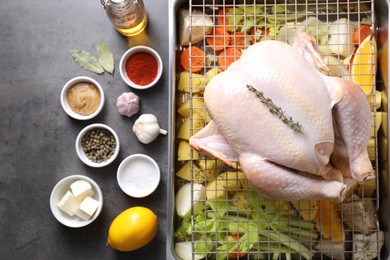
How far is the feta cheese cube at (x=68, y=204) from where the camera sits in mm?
1858

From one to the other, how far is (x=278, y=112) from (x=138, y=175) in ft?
2.23

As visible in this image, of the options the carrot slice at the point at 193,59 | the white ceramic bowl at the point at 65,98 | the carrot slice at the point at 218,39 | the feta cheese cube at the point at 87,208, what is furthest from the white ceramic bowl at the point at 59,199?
the carrot slice at the point at 218,39

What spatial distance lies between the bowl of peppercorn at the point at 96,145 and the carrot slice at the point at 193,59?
370 millimetres

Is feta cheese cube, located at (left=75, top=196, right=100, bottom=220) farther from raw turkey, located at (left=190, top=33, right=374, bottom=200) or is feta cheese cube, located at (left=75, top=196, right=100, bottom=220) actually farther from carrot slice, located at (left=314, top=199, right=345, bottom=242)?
carrot slice, located at (left=314, top=199, right=345, bottom=242)

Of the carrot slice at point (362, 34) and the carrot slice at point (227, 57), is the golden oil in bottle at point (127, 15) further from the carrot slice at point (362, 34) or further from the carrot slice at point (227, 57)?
the carrot slice at point (362, 34)

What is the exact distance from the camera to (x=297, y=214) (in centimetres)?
176

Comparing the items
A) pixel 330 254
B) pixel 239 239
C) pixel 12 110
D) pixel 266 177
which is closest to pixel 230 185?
pixel 239 239

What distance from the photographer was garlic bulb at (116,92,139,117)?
1895 mm

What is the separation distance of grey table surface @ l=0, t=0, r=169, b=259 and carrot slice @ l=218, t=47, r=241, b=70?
254mm

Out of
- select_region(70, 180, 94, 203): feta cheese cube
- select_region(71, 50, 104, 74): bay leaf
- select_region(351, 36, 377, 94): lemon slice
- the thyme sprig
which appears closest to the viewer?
the thyme sprig

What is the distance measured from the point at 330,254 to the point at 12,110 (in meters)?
1.30

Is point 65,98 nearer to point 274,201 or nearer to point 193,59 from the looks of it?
point 193,59

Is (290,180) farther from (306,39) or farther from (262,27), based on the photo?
(262,27)

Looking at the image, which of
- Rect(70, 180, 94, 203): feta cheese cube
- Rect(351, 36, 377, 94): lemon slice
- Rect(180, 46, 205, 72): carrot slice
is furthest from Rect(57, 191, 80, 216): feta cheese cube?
Rect(351, 36, 377, 94): lemon slice
